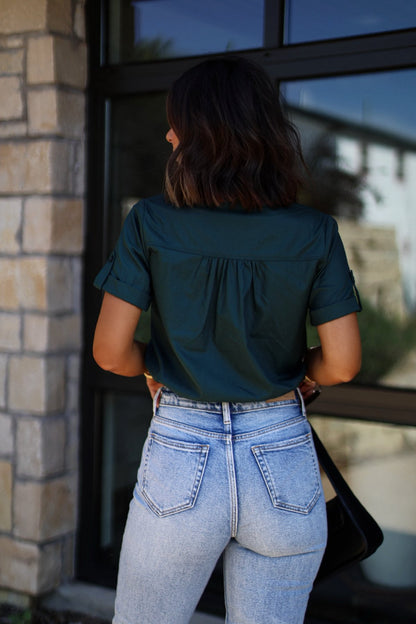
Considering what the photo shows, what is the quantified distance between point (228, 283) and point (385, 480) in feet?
5.46

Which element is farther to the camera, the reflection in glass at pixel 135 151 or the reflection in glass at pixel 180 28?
the reflection in glass at pixel 135 151

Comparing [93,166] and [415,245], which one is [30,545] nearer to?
[93,166]

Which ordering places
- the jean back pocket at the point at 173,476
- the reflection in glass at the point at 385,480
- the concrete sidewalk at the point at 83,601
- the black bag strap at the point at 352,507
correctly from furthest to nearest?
the concrete sidewalk at the point at 83,601 < the reflection in glass at the point at 385,480 < the black bag strap at the point at 352,507 < the jean back pocket at the point at 173,476

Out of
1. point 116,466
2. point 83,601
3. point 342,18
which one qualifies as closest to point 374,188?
point 342,18

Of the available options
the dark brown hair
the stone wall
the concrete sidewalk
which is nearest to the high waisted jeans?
the dark brown hair

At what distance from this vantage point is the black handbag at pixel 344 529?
1802 mm

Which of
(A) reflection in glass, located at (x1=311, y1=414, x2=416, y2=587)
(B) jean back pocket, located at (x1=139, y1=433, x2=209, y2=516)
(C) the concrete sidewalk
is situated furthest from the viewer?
(C) the concrete sidewalk

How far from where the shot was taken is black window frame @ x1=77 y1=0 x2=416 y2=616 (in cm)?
271

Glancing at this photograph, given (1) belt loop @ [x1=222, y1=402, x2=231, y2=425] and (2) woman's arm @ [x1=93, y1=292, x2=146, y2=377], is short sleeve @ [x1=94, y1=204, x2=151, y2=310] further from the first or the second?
(1) belt loop @ [x1=222, y1=402, x2=231, y2=425]

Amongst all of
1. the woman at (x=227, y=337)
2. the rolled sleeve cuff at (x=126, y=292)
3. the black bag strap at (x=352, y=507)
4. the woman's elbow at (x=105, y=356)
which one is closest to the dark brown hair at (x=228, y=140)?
the woman at (x=227, y=337)

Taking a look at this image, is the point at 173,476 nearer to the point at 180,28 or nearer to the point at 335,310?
the point at 335,310

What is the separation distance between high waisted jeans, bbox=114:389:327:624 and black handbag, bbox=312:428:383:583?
21 cm

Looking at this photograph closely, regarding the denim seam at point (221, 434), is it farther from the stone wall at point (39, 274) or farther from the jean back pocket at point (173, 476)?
the stone wall at point (39, 274)

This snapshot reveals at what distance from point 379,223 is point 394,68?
0.58 metres
